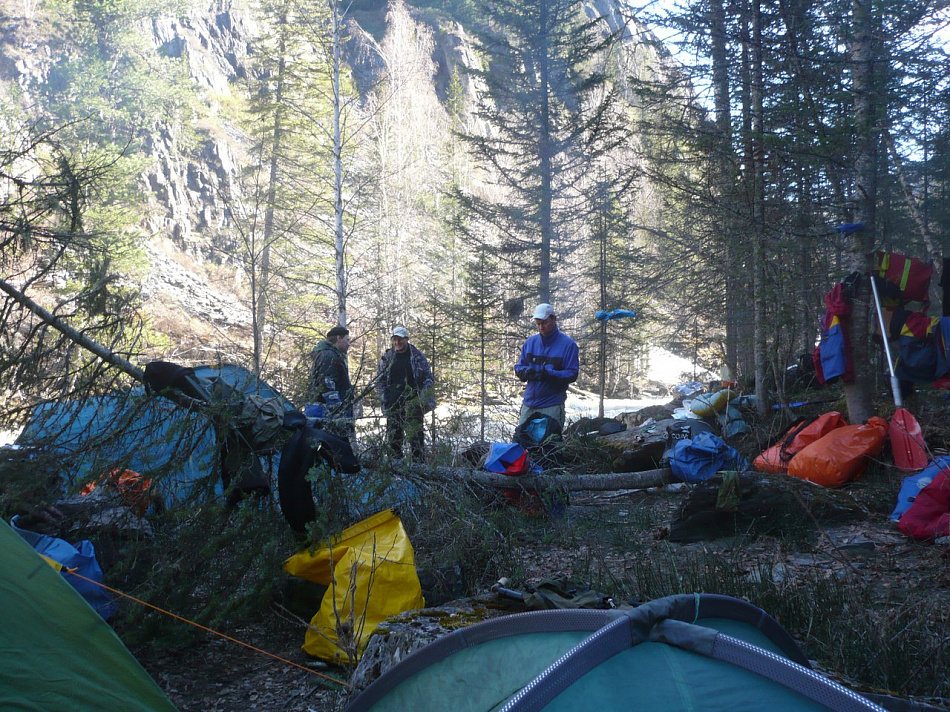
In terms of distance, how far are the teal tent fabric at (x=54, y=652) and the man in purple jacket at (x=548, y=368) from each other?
5777 millimetres

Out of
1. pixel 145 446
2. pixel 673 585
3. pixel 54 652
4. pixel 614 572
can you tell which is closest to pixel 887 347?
pixel 614 572

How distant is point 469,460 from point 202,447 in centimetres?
269

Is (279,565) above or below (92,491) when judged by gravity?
below

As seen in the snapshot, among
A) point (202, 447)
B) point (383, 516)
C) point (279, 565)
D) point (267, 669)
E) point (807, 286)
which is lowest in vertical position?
point (267, 669)

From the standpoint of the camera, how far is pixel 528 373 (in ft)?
27.4

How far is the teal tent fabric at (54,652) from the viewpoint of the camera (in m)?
2.47

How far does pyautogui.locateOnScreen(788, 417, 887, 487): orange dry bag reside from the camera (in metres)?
6.88

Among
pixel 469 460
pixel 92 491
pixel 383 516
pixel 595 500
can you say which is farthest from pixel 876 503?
pixel 92 491

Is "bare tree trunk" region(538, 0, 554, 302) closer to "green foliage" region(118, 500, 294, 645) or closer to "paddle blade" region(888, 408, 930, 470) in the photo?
"paddle blade" region(888, 408, 930, 470)

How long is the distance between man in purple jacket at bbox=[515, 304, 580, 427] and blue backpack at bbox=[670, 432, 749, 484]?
152cm

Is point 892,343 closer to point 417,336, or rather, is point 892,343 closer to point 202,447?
point 202,447

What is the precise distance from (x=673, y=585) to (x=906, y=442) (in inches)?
149

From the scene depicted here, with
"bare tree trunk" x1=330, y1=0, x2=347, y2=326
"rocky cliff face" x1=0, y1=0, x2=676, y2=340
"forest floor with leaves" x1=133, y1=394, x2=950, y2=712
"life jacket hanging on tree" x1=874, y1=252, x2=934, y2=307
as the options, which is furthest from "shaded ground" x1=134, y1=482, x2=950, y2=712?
"rocky cliff face" x1=0, y1=0, x2=676, y2=340

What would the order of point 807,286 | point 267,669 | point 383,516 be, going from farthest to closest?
point 807,286
point 383,516
point 267,669
